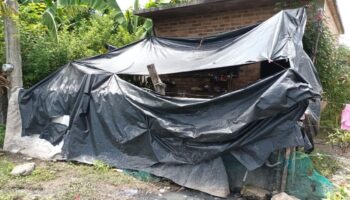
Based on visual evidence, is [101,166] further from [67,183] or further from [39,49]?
[39,49]

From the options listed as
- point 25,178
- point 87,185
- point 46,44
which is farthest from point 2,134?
point 87,185

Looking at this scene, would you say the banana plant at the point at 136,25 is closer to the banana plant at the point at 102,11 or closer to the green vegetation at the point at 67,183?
the banana plant at the point at 102,11

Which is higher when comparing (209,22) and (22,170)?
(209,22)

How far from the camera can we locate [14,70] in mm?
6266

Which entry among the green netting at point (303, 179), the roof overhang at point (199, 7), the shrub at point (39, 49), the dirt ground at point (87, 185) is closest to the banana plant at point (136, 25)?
the shrub at point (39, 49)

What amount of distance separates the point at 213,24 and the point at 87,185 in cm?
431

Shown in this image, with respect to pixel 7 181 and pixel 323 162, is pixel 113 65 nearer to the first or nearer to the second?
pixel 7 181

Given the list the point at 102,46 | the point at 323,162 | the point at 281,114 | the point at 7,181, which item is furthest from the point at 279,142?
the point at 102,46

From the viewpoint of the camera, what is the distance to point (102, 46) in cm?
891

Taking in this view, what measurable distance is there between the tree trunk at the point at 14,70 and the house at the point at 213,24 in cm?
278

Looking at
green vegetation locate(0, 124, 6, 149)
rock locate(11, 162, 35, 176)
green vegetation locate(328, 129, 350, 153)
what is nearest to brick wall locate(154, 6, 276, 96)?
green vegetation locate(328, 129, 350, 153)

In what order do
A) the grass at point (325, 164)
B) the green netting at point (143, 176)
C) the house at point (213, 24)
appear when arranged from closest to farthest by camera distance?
1. the green netting at point (143, 176)
2. the grass at point (325, 164)
3. the house at point (213, 24)

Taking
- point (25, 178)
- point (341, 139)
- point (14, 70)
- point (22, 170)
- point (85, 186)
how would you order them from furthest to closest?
point (14, 70) → point (341, 139) → point (22, 170) → point (25, 178) → point (85, 186)

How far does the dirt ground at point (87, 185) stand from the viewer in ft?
13.1
